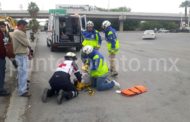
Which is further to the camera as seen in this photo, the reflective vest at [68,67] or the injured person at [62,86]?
the reflective vest at [68,67]

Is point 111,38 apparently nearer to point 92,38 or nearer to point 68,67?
point 92,38

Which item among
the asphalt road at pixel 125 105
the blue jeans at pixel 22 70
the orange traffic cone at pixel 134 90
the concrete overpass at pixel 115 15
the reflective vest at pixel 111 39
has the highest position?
the concrete overpass at pixel 115 15

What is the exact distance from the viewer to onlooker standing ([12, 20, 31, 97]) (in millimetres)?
7895

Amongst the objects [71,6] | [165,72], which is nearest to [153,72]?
[165,72]

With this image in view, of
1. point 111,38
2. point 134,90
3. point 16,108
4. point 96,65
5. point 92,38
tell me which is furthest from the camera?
point 92,38

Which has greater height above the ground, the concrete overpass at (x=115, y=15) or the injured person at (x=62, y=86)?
the concrete overpass at (x=115, y=15)

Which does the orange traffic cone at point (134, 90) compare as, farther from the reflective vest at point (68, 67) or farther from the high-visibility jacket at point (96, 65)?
the reflective vest at point (68, 67)

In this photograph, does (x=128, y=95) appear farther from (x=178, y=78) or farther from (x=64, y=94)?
(x=178, y=78)

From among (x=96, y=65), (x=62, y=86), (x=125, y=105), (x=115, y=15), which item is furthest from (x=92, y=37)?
(x=115, y=15)

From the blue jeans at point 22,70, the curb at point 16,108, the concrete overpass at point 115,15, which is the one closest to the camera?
the curb at point 16,108

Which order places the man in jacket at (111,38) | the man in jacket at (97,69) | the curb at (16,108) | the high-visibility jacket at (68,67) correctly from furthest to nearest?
the man in jacket at (111,38) < the man in jacket at (97,69) < the high-visibility jacket at (68,67) < the curb at (16,108)

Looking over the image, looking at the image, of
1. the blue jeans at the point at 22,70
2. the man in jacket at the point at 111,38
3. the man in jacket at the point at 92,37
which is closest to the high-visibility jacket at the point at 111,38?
the man in jacket at the point at 111,38

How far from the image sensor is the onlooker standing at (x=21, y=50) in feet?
25.9

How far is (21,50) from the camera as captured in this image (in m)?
7.98
